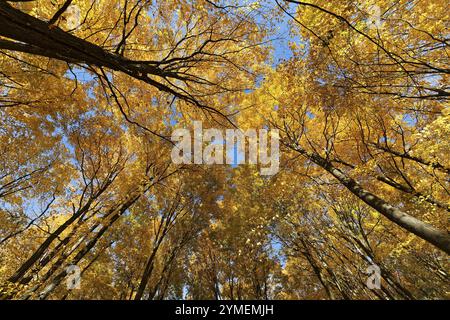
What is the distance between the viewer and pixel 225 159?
11.8m

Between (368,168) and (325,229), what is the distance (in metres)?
3.81

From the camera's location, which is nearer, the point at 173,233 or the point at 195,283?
the point at 173,233

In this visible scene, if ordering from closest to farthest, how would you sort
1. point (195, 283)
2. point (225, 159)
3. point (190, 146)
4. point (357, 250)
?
point (357, 250) < point (190, 146) < point (225, 159) < point (195, 283)

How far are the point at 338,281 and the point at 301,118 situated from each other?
19.8 ft

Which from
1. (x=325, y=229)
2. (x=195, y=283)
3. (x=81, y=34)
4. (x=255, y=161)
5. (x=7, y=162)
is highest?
(x=81, y=34)

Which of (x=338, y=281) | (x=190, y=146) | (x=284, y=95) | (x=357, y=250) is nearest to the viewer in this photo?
(x=357, y=250)

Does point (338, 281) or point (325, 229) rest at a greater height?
point (325, 229)

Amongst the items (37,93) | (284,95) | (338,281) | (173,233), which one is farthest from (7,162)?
(338,281)

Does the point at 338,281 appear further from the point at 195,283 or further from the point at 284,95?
the point at 195,283

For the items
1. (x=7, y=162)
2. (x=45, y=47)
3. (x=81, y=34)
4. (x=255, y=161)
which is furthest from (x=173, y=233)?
(x=45, y=47)

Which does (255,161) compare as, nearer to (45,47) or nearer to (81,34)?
(81,34)

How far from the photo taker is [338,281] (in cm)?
822

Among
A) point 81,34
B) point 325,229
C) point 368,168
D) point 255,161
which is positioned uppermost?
point 81,34

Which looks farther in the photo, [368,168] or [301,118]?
[301,118]
